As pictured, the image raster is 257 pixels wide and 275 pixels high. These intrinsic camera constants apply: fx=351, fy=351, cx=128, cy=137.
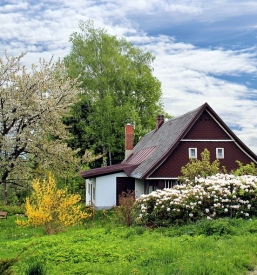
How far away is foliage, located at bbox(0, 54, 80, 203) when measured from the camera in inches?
581

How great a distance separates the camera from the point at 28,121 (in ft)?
50.2

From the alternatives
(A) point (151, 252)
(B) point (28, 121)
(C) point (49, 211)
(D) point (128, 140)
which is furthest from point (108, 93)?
(A) point (151, 252)

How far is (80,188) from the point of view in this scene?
33594 mm

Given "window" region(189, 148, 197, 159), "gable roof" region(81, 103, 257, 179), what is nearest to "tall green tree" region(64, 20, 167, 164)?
"gable roof" region(81, 103, 257, 179)

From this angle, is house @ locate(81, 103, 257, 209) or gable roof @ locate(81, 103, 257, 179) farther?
house @ locate(81, 103, 257, 209)

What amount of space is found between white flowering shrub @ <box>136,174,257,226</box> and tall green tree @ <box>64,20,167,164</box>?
20.3 metres

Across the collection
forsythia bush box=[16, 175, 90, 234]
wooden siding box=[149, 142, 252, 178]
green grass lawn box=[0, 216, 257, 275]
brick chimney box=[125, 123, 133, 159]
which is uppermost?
brick chimney box=[125, 123, 133, 159]

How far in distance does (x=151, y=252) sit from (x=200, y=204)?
4.93 m

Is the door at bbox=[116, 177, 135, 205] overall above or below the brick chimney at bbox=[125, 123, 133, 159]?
below

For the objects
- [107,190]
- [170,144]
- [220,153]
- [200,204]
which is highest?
[170,144]

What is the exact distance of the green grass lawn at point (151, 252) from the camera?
6879mm

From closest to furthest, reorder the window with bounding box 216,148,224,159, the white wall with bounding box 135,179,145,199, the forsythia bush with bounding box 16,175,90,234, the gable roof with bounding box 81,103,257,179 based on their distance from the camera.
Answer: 1. the forsythia bush with bounding box 16,175,90,234
2. the gable roof with bounding box 81,103,257,179
3. the window with bounding box 216,148,224,159
4. the white wall with bounding box 135,179,145,199

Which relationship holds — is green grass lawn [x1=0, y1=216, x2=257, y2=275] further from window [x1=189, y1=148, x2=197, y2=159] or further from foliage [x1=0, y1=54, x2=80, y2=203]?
window [x1=189, y1=148, x2=197, y2=159]

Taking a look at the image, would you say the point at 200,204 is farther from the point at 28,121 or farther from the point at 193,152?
the point at 193,152
